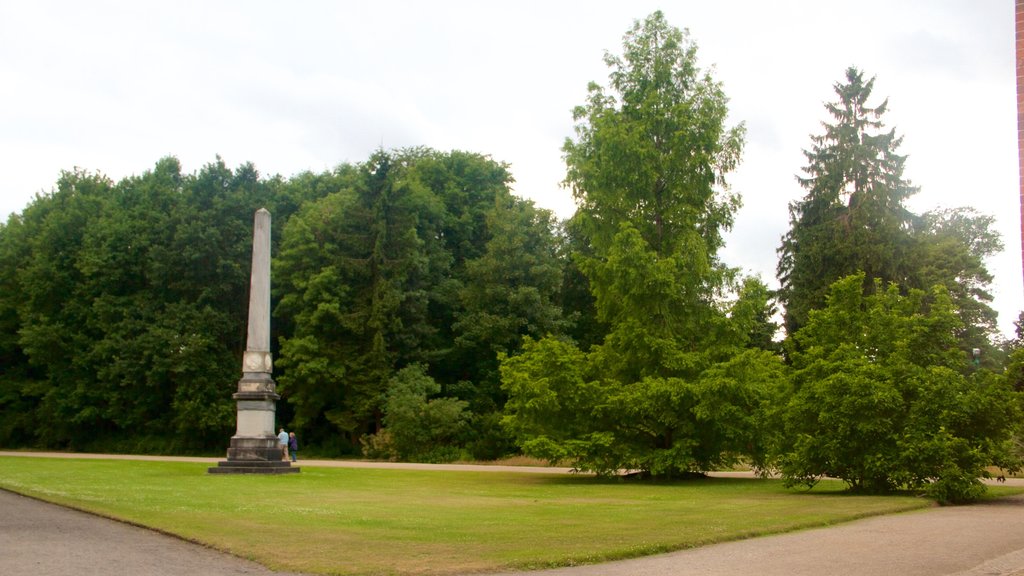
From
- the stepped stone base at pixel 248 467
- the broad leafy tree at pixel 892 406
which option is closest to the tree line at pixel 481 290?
the broad leafy tree at pixel 892 406

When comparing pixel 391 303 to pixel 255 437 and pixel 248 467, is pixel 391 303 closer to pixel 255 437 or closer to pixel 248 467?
pixel 255 437

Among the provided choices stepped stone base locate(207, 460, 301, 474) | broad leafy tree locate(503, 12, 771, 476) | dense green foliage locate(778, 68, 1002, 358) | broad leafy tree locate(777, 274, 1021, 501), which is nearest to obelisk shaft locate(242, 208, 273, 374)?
stepped stone base locate(207, 460, 301, 474)

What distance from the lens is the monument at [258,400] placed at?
3144 cm

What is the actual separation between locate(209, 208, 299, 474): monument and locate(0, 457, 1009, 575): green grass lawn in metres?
2.23

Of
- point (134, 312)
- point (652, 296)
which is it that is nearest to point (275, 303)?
point (134, 312)

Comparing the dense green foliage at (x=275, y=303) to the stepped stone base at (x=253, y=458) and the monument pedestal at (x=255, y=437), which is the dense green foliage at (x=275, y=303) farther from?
the stepped stone base at (x=253, y=458)

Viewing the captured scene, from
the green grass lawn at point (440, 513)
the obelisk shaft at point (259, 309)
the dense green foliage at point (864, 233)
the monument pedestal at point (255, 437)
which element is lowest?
the green grass lawn at point (440, 513)

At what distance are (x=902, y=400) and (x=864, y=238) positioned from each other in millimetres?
30158

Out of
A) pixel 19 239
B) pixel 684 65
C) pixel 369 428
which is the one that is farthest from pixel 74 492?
pixel 19 239

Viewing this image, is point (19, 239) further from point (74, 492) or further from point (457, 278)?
point (74, 492)

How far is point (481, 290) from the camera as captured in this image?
55.3 meters

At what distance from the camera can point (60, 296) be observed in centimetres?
5975

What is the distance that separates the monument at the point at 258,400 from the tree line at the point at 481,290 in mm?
8460

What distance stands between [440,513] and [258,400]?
53.4ft
